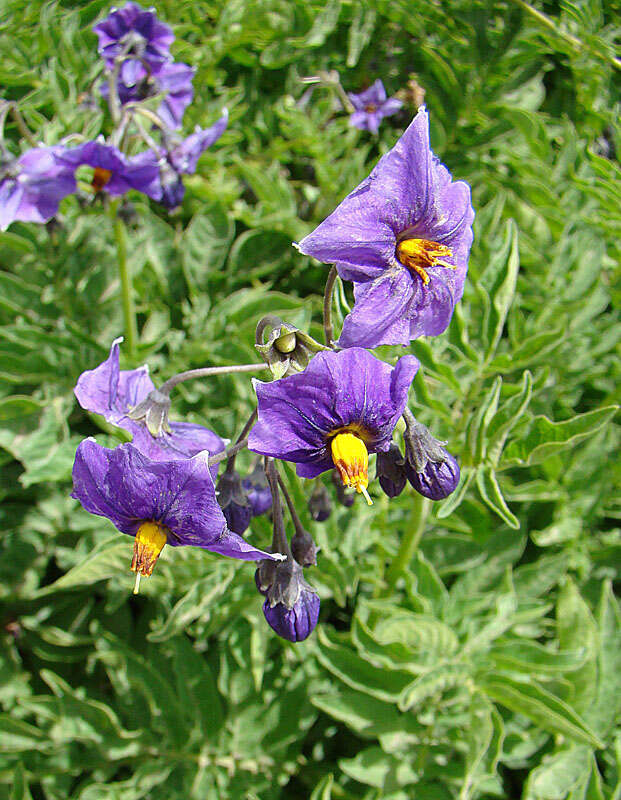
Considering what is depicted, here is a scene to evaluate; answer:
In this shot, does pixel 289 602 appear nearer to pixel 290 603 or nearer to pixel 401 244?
pixel 290 603

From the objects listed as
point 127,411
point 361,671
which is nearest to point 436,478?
point 127,411

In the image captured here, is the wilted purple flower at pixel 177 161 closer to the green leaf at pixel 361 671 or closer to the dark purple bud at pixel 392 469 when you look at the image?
the dark purple bud at pixel 392 469

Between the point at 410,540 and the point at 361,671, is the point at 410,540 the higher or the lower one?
the higher one

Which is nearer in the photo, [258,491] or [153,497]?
[153,497]

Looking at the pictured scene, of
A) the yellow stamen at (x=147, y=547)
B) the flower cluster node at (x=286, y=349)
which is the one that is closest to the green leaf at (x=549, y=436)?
the flower cluster node at (x=286, y=349)

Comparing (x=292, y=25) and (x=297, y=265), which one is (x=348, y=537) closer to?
(x=297, y=265)

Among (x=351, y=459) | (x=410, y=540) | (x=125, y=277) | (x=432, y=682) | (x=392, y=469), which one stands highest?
(x=351, y=459)
